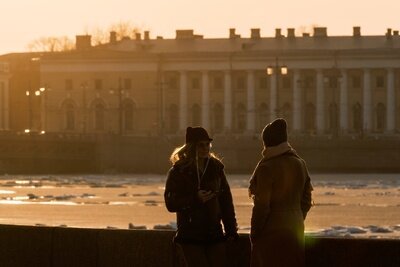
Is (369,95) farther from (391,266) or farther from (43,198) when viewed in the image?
(391,266)

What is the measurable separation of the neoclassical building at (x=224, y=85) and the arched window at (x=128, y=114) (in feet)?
0.21

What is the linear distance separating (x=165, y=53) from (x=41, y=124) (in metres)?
9.97

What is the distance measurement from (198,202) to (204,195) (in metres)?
0.07

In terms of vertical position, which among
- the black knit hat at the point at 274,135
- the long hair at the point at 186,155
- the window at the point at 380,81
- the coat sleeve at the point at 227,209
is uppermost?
the window at the point at 380,81

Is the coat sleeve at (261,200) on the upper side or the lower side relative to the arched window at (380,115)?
upper

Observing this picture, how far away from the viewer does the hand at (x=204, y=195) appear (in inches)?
468

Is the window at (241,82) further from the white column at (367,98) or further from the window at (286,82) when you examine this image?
the white column at (367,98)

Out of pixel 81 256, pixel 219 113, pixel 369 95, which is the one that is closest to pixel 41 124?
pixel 219 113

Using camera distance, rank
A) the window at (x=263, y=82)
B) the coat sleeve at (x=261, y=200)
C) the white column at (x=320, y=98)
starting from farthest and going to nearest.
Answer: the window at (x=263, y=82) → the white column at (x=320, y=98) → the coat sleeve at (x=261, y=200)

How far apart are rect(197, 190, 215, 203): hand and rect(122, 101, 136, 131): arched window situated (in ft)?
313

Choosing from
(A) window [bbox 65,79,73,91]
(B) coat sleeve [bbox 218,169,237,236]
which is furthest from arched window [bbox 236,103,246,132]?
(B) coat sleeve [bbox 218,169,237,236]

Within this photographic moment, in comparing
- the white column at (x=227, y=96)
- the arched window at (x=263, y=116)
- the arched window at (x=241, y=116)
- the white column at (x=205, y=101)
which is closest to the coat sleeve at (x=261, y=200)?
the arched window at (x=263, y=116)

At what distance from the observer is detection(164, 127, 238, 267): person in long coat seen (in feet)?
39.1

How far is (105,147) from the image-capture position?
7519cm
